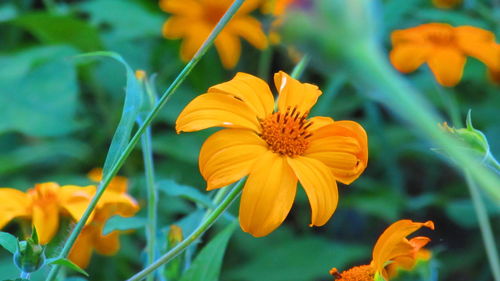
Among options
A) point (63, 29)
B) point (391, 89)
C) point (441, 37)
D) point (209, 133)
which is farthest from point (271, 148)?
point (63, 29)

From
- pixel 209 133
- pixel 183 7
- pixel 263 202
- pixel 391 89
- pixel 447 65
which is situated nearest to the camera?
pixel 391 89

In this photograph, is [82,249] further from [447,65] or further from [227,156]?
[447,65]

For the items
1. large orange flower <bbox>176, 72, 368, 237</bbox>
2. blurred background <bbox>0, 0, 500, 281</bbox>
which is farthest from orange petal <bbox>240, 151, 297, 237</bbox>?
blurred background <bbox>0, 0, 500, 281</bbox>

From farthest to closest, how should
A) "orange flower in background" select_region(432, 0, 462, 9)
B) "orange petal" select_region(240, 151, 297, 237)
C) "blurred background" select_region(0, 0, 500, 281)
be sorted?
"orange flower in background" select_region(432, 0, 462, 9) → "blurred background" select_region(0, 0, 500, 281) → "orange petal" select_region(240, 151, 297, 237)

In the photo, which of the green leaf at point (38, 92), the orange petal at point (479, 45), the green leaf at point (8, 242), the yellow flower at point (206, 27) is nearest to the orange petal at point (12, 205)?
the green leaf at point (8, 242)

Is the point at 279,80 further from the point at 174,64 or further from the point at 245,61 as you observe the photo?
the point at 245,61

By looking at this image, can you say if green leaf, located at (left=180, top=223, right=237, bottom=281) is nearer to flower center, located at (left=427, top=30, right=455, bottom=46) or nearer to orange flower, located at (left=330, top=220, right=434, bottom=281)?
orange flower, located at (left=330, top=220, right=434, bottom=281)
